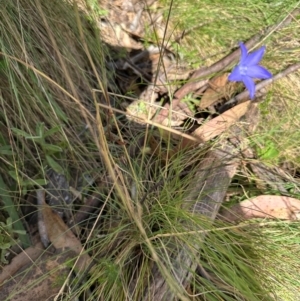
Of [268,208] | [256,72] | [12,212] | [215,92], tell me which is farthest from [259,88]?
[12,212]

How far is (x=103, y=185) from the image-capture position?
1390mm

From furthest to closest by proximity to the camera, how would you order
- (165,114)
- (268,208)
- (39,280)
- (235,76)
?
1. (165,114)
2. (268,208)
3. (235,76)
4. (39,280)

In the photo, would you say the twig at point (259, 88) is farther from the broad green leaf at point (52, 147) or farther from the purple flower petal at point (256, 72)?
the broad green leaf at point (52, 147)

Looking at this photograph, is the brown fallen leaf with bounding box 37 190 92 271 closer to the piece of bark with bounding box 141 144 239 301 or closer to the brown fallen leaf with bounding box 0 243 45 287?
the brown fallen leaf with bounding box 0 243 45 287

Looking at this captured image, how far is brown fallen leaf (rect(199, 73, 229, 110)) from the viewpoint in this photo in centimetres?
161

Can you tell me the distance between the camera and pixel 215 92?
1618 mm

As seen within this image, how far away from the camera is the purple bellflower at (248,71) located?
1.31 m

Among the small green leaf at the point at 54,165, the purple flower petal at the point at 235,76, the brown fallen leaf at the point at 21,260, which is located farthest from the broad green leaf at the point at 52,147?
the purple flower petal at the point at 235,76

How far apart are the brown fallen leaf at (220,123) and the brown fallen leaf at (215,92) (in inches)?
4.2

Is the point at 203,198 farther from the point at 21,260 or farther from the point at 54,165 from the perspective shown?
the point at 21,260

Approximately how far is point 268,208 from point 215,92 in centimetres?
44

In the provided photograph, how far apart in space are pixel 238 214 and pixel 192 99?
1.44 feet

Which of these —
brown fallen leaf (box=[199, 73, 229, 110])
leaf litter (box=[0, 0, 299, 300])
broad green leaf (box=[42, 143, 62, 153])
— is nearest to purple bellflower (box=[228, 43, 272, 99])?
leaf litter (box=[0, 0, 299, 300])

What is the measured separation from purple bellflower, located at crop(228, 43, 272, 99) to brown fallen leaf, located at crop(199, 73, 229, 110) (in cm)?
26
